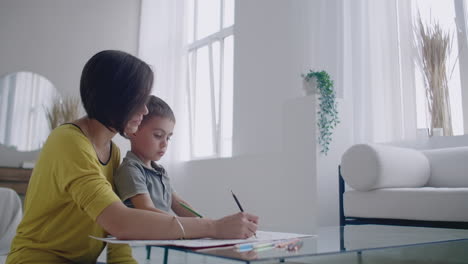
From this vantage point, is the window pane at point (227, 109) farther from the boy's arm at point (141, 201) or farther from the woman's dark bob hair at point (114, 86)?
the woman's dark bob hair at point (114, 86)

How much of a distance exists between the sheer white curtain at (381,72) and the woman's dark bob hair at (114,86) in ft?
8.69

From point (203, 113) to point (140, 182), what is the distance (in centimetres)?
449

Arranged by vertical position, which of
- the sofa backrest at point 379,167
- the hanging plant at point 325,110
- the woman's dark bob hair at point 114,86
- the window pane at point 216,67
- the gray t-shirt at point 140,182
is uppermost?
the window pane at point 216,67

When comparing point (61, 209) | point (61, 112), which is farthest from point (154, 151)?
point (61, 112)

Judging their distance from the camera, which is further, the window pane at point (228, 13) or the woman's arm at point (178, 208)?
the window pane at point (228, 13)

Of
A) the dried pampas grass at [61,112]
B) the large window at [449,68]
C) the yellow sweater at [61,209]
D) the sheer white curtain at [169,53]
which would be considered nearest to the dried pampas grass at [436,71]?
the large window at [449,68]

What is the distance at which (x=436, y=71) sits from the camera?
320cm

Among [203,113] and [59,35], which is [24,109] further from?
[203,113]

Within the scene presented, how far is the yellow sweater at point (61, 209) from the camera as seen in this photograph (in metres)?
0.94

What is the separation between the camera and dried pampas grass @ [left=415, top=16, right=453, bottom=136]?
3.19 m

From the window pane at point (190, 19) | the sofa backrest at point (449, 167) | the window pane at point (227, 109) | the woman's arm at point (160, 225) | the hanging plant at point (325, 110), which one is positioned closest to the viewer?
the woman's arm at point (160, 225)

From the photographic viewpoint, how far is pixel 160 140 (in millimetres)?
1394

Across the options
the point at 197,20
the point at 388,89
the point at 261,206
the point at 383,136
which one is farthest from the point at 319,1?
the point at 197,20

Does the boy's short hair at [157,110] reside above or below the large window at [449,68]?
below
